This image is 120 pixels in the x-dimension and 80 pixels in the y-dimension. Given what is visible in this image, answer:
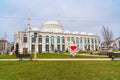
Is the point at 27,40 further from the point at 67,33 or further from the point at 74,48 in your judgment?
the point at 74,48

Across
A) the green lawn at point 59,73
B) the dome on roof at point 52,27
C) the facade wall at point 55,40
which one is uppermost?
the dome on roof at point 52,27

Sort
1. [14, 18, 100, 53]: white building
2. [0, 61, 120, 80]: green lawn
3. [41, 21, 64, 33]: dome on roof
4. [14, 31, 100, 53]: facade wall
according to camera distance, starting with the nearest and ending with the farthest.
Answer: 1. [0, 61, 120, 80]: green lawn
2. [14, 31, 100, 53]: facade wall
3. [14, 18, 100, 53]: white building
4. [41, 21, 64, 33]: dome on roof

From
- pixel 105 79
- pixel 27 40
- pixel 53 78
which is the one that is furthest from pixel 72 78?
pixel 27 40

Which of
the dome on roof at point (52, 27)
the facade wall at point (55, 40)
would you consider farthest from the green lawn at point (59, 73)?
the dome on roof at point (52, 27)

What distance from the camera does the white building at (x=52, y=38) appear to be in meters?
100

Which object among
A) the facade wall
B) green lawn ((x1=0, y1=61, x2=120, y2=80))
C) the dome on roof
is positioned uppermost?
the dome on roof

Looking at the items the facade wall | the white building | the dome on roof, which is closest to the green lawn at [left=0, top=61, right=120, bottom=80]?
the facade wall

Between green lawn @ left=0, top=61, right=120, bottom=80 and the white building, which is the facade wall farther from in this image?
green lawn @ left=0, top=61, right=120, bottom=80

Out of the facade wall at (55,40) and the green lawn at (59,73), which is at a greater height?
the facade wall at (55,40)

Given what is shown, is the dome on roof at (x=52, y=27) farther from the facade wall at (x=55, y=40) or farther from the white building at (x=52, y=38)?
the facade wall at (x=55, y=40)

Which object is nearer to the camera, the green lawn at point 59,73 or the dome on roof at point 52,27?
the green lawn at point 59,73

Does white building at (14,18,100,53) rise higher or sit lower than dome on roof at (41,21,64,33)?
lower

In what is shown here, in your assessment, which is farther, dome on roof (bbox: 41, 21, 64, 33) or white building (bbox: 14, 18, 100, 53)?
dome on roof (bbox: 41, 21, 64, 33)

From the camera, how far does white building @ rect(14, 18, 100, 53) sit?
100062 mm
